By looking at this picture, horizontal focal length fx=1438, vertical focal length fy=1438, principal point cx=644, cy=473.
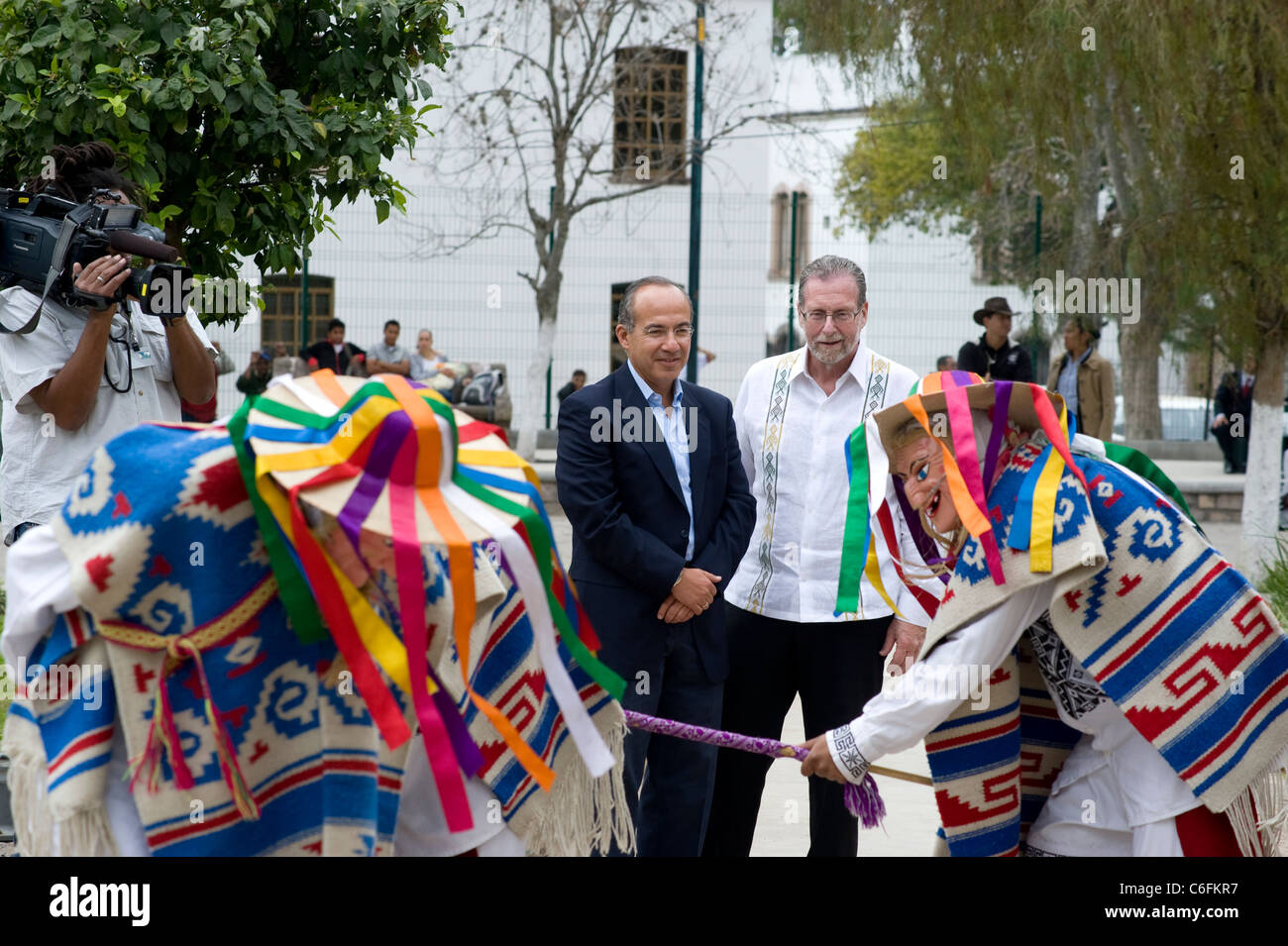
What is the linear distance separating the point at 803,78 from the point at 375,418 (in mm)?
27488

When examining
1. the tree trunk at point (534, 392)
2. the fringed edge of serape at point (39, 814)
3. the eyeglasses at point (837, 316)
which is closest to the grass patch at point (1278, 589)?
the eyeglasses at point (837, 316)

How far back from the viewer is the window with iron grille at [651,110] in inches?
655

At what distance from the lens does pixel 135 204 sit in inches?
150

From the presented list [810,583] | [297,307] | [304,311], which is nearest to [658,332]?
[810,583]

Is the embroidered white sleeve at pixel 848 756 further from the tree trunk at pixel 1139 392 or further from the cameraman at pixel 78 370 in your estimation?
the tree trunk at pixel 1139 392

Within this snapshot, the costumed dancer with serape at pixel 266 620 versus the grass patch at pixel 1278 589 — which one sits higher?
the costumed dancer with serape at pixel 266 620

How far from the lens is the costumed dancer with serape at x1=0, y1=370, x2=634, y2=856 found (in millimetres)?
2281

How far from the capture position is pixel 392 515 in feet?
7.38

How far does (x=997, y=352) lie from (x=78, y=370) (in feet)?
27.6

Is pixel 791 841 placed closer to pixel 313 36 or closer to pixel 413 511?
pixel 413 511

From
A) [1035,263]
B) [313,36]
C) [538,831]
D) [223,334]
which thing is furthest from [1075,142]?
[223,334]

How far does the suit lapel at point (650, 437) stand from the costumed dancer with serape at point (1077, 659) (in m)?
1.05

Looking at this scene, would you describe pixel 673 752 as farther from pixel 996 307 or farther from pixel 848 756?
pixel 996 307

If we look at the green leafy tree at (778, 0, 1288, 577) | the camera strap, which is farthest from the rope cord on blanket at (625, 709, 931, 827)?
the green leafy tree at (778, 0, 1288, 577)
